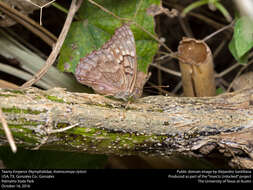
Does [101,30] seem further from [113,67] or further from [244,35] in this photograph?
[244,35]

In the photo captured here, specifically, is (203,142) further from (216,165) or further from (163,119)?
(216,165)

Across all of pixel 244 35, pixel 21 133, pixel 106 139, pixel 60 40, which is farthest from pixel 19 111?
pixel 244 35

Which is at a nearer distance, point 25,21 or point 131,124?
point 131,124

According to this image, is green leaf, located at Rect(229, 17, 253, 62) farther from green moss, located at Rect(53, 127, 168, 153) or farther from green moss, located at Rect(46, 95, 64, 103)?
green moss, located at Rect(46, 95, 64, 103)

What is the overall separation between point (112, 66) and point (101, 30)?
0.34 meters

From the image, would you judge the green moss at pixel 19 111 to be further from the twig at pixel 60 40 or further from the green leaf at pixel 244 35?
the green leaf at pixel 244 35

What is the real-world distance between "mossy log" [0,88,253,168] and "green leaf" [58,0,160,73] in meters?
0.51

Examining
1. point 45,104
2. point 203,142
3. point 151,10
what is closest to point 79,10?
point 151,10

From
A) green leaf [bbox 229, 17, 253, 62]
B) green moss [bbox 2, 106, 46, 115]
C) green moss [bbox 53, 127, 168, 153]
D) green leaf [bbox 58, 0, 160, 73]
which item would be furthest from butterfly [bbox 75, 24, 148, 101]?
green leaf [bbox 229, 17, 253, 62]

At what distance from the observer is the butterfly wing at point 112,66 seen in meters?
1.79

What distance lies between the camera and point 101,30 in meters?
2.04

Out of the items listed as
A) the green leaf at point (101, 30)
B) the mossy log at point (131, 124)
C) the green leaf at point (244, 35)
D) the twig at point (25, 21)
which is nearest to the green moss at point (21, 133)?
the mossy log at point (131, 124)

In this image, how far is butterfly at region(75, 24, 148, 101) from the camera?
1.78 meters

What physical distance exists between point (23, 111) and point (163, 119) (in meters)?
0.71
